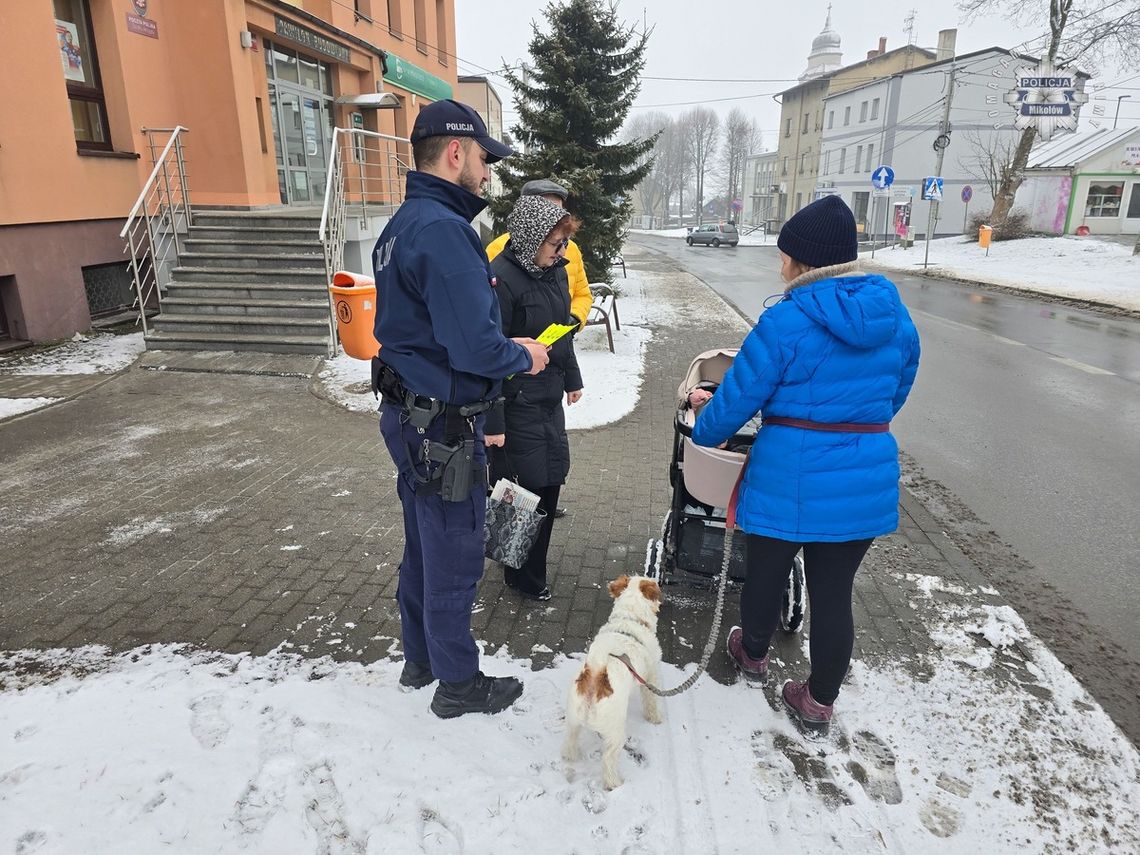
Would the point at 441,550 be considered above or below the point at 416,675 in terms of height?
above

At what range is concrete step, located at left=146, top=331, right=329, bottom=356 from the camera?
916cm

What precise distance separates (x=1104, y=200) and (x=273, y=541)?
39.5 metres

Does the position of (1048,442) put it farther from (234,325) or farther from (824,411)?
(234,325)

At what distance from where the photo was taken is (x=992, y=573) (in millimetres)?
4273

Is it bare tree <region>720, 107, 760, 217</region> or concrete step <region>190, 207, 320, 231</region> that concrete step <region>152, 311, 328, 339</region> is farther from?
bare tree <region>720, 107, 760, 217</region>

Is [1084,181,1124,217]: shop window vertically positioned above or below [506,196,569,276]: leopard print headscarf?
above

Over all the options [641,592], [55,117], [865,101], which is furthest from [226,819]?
[865,101]

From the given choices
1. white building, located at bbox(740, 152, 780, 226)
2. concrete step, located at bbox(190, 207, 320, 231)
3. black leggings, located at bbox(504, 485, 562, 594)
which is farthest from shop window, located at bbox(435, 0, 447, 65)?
white building, located at bbox(740, 152, 780, 226)

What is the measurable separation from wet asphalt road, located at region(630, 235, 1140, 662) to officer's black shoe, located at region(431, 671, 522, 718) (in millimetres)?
3098

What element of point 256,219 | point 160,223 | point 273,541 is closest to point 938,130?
point 256,219

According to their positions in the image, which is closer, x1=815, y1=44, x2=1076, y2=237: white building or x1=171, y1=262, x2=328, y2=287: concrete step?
x1=171, y1=262, x2=328, y2=287: concrete step

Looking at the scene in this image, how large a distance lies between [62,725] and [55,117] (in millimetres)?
9500

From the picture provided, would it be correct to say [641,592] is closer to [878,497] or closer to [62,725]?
[878,497]

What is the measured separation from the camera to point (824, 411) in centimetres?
246
